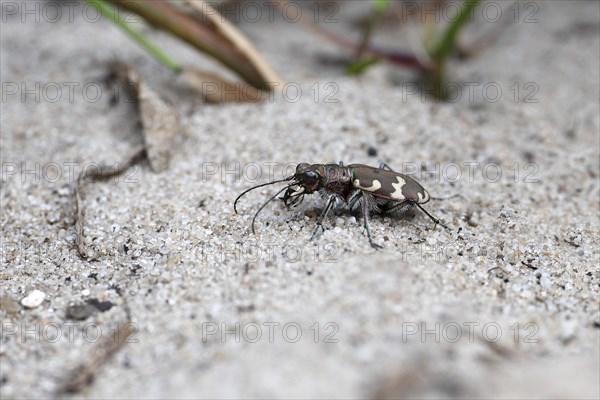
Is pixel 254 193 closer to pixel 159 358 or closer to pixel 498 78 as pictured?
pixel 159 358

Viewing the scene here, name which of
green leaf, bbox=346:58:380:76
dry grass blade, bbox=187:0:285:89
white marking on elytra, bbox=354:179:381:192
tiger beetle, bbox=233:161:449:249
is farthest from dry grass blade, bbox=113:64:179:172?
green leaf, bbox=346:58:380:76

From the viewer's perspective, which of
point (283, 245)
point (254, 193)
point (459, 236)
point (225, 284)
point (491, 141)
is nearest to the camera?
point (225, 284)

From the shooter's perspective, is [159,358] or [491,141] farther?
[491,141]

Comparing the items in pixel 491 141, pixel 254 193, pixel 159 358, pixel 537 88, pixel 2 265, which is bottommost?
pixel 159 358

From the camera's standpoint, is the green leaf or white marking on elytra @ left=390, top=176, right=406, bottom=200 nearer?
white marking on elytra @ left=390, top=176, right=406, bottom=200

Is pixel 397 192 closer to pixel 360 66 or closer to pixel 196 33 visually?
pixel 360 66

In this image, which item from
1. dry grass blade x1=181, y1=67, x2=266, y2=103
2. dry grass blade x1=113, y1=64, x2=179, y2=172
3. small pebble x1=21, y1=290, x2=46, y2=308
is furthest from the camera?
dry grass blade x1=181, y1=67, x2=266, y2=103

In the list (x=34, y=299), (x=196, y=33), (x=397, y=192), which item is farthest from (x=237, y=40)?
(x=34, y=299)

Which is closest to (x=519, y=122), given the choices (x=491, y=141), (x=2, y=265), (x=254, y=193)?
(x=491, y=141)

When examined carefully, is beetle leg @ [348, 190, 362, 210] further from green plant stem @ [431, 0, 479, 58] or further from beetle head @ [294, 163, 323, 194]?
green plant stem @ [431, 0, 479, 58]
